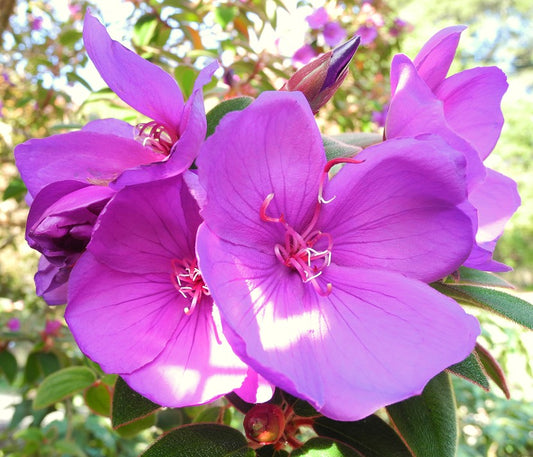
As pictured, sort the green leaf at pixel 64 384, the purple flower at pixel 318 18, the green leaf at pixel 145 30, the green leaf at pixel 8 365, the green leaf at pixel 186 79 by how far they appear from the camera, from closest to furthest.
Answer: the green leaf at pixel 64 384
the green leaf at pixel 186 79
the green leaf at pixel 145 30
the green leaf at pixel 8 365
the purple flower at pixel 318 18

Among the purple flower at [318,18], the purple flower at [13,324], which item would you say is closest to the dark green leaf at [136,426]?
the purple flower at [13,324]

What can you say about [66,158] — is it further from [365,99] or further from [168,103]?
[365,99]

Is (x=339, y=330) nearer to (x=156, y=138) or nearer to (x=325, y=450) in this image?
(x=325, y=450)

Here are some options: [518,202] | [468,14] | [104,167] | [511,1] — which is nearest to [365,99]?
[518,202]

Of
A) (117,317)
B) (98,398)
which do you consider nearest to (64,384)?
(98,398)

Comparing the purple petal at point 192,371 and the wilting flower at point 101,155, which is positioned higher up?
the wilting flower at point 101,155

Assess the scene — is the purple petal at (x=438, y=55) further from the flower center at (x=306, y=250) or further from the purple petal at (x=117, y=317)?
the purple petal at (x=117, y=317)

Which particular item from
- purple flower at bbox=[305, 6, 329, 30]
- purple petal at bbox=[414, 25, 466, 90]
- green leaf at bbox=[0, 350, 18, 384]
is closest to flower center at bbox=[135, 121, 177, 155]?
purple petal at bbox=[414, 25, 466, 90]
